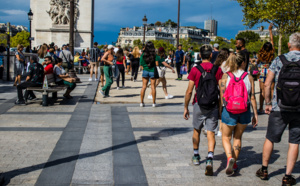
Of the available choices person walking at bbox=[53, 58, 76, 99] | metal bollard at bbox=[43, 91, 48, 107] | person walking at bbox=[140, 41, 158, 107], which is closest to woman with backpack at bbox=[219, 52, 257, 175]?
person walking at bbox=[140, 41, 158, 107]

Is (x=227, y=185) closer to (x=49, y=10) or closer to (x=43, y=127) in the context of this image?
(x=43, y=127)

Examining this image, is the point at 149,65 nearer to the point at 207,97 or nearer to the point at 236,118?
the point at 207,97

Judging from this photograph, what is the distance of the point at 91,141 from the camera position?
21.6 feet

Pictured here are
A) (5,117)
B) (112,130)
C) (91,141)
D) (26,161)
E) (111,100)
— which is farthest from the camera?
(111,100)

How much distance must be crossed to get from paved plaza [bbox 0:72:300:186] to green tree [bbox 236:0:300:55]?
74.9 ft

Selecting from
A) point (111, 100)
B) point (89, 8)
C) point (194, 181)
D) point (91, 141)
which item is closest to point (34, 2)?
point (89, 8)

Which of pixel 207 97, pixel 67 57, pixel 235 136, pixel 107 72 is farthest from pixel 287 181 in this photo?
pixel 67 57

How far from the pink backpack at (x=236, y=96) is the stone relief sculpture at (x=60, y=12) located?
29792 mm

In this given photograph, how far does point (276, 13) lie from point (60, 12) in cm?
1781

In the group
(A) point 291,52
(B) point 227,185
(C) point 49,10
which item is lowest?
(B) point 227,185

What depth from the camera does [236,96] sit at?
4.80m

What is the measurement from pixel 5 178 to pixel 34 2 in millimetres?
34849

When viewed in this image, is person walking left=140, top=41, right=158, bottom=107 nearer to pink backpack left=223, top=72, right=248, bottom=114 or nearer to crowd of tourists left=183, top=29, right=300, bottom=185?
crowd of tourists left=183, top=29, right=300, bottom=185

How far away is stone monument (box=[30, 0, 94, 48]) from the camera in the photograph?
3316cm
